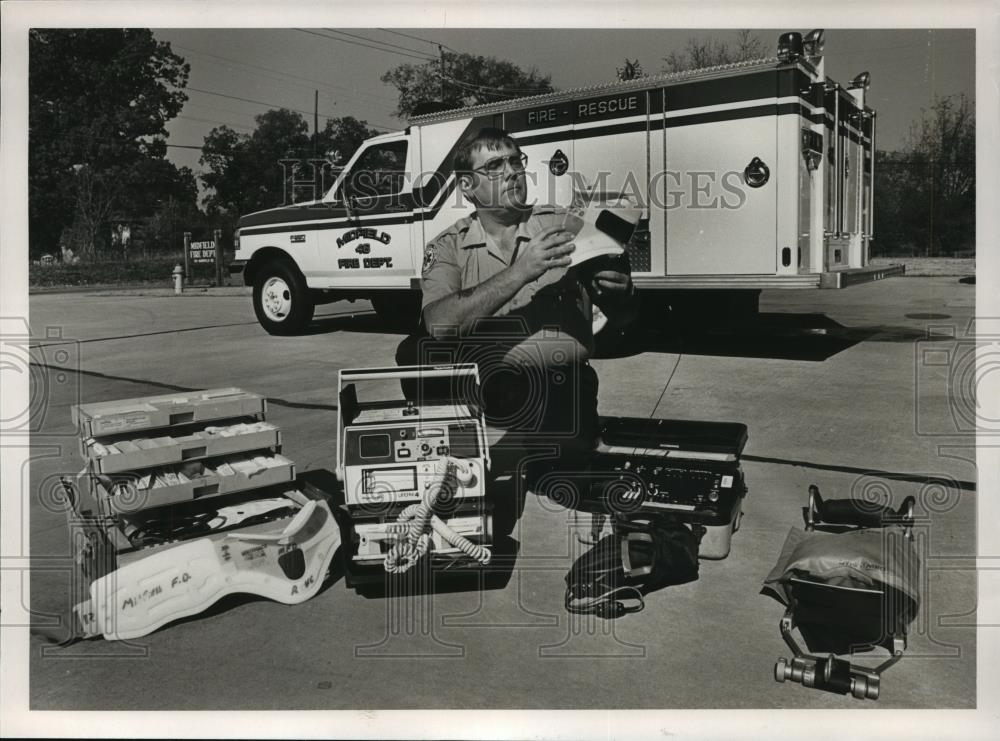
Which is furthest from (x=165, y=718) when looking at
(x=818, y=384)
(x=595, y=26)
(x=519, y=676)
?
(x=818, y=384)

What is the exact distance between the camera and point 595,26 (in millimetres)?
3072

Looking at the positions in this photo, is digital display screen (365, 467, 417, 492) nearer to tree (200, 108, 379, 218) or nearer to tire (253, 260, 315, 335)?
tree (200, 108, 379, 218)

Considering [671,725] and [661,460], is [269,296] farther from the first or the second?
[671,725]

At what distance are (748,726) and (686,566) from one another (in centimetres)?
54

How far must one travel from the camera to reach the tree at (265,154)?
3.67 metres

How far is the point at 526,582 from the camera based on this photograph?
9.95 feet

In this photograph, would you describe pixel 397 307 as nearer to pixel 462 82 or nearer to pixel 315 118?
pixel 315 118

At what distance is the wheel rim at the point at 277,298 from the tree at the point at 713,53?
273 centimetres

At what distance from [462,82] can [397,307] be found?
1.49 m

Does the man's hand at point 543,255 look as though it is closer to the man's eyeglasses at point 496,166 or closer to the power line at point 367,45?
the man's eyeglasses at point 496,166

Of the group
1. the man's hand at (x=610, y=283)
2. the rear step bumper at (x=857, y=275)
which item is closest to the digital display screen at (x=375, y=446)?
the man's hand at (x=610, y=283)

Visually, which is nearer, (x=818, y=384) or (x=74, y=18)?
(x=74, y=18)

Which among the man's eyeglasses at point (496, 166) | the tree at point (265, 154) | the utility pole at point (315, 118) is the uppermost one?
the utility pole at point (315, 118)

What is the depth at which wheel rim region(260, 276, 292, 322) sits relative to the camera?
544 centimetres
